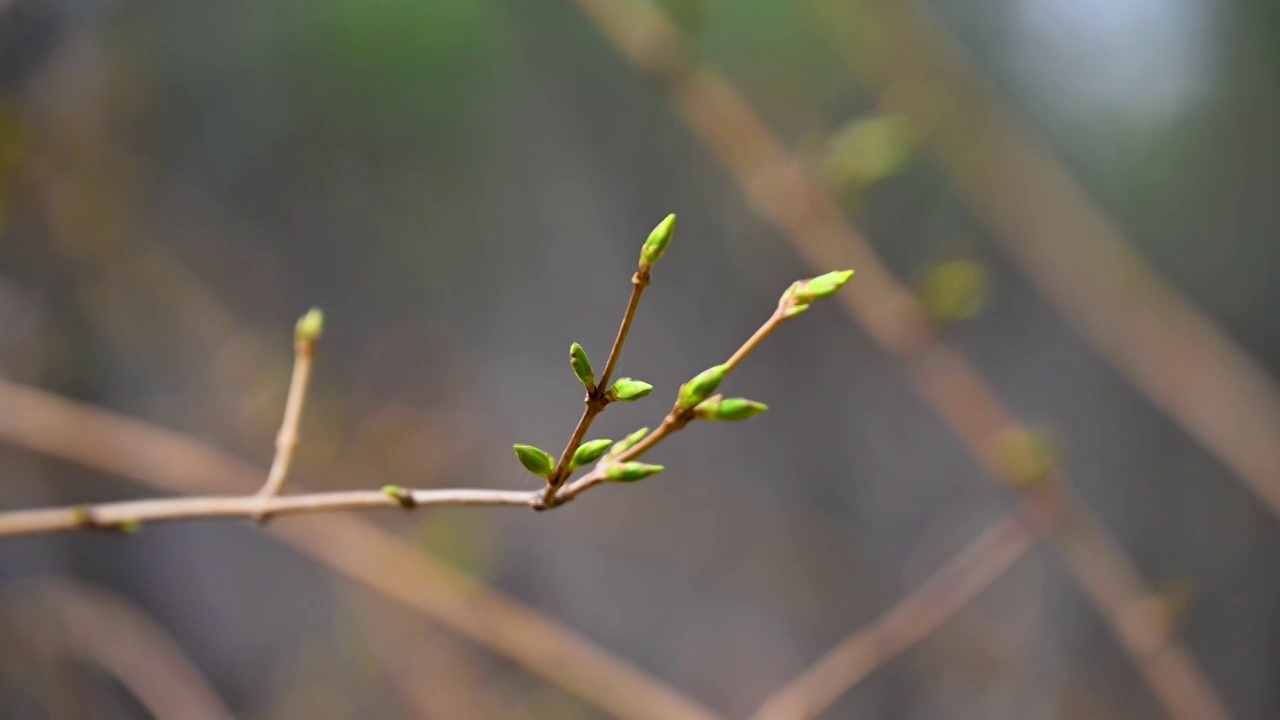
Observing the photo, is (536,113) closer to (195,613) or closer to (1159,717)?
(195,613)

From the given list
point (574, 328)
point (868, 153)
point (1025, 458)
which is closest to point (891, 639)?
point (1025, 458)

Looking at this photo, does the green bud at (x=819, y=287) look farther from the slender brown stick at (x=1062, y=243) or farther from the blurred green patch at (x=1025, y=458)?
the slender brown stick at (x=1062, y=243)

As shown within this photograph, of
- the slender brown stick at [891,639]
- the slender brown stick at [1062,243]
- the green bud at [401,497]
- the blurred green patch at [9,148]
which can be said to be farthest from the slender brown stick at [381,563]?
the slender brown stick at [1062,243]

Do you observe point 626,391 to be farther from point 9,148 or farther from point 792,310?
point 9,148

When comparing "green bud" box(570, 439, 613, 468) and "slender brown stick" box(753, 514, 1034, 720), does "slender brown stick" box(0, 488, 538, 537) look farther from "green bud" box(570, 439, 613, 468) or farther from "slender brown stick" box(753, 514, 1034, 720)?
"slender brown stick" box(753, 514, 1034, 720)

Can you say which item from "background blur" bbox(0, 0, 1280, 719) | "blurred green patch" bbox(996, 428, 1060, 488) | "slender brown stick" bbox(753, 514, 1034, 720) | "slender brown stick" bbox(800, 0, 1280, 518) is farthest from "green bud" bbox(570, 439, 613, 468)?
"background blur" bbox(0, 0, 1280, 719)

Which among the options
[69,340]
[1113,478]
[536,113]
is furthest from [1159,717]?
[69,340]
